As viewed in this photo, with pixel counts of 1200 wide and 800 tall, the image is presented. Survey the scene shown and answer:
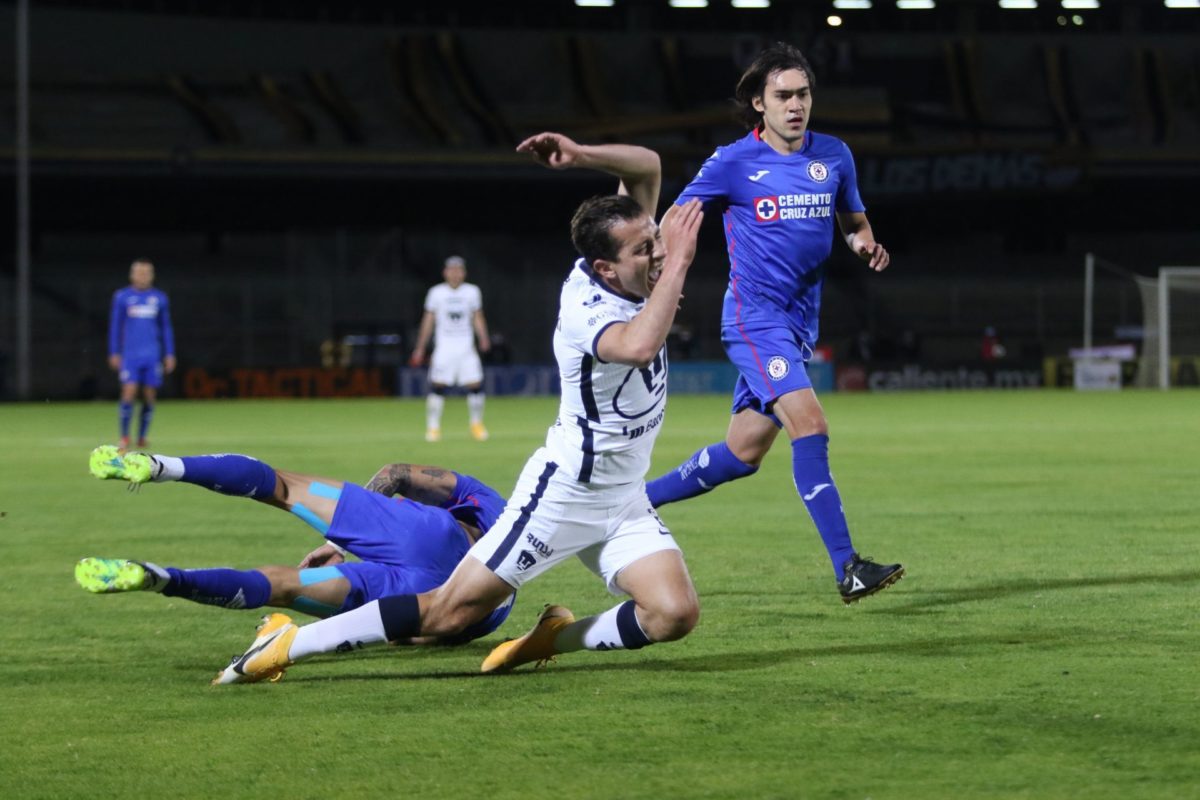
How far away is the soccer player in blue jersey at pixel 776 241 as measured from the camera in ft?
23.0

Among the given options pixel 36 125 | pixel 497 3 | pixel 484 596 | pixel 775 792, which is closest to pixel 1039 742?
pixel 775 792

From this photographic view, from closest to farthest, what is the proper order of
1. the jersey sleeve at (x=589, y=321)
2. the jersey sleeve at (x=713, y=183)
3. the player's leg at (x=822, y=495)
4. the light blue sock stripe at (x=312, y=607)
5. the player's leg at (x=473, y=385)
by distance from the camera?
the jersey sleeve at (x=589, y=321) → the light blue sock stripe at (x=312, y=607) → the player's leg at (x=822, y=495) → the jersey sleeve at (x=713, y=183) → the player's leg at (x=473, y=385)

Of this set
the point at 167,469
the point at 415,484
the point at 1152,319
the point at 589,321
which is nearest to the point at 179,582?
the point at 167,469

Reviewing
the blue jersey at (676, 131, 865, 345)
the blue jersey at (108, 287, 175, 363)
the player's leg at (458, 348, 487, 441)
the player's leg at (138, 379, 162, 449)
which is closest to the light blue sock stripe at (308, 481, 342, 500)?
the blue jersey at (676, 131, 865, 345)

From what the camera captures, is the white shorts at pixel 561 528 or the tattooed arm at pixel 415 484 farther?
the tattooed arm at pixel 415 484

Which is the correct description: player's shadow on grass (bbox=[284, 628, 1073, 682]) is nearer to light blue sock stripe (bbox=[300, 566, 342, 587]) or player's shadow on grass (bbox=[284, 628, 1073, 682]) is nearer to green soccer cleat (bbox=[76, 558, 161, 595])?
light blue sock stripe (bbox=[300, 566, 342, 587])

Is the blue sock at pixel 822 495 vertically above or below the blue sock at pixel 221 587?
above

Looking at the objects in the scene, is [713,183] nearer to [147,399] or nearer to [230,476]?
[230,476]

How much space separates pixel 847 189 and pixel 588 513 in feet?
8.84

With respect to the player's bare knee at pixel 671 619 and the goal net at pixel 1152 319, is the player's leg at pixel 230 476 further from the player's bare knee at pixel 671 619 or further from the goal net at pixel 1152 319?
the goal net at pixel 1152 319

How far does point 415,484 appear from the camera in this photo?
609cm

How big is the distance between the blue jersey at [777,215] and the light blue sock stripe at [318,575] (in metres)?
2.34

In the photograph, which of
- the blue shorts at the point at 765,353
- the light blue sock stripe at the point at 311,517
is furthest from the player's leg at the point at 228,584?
the blue shorts at the point at 765,353

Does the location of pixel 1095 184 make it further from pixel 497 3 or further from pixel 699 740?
pixel 699 740
